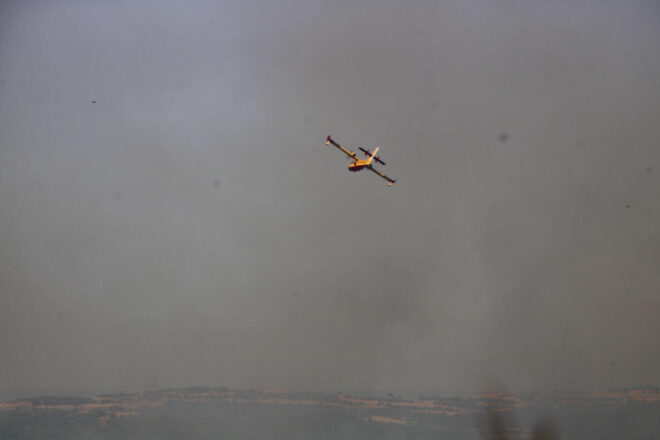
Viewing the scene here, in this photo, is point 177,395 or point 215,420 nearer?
point 177,395

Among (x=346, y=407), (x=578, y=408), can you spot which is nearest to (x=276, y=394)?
(x=346, y=407)

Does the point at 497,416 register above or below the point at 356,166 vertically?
below

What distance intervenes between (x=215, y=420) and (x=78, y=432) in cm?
742

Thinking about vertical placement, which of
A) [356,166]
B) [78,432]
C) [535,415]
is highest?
[356,166]

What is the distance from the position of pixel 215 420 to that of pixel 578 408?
1947cm

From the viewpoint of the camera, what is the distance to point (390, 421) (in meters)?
28.6

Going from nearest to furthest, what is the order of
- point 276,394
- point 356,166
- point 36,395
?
point 356,166 → point 36,395 → point 276,394

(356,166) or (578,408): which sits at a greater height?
(356,166)

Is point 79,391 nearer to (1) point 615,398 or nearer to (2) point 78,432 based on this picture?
(2) point 78,432

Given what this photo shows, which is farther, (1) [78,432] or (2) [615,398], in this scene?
(1) [78,432]

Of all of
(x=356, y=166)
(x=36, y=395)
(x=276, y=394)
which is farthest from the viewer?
(x=276, y=394)

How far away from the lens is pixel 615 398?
87.5ft

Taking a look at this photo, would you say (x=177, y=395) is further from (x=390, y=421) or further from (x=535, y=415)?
(x=535, y=415)

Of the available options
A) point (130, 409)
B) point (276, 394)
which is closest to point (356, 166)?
point (276, 394)
